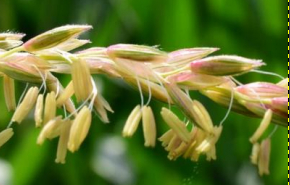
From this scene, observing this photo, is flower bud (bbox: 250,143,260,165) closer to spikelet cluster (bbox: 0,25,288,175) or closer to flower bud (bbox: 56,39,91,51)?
spikelet cluster (bbox: 0,25,288,175)

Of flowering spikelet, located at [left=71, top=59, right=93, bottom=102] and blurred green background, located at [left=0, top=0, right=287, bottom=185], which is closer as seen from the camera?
flowering spikelet, located at [left=71, top=59, right=93, bottom=102]

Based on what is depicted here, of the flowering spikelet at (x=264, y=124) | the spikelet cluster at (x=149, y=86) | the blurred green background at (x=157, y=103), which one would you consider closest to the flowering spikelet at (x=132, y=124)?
the spikelet cluster at (x=149, y=86)

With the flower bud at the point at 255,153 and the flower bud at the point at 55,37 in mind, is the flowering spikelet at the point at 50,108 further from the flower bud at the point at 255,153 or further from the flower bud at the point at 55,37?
the flower bud at the point at 255,153

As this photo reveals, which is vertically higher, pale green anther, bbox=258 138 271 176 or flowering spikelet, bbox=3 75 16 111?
flowering spikelet, bbox=3 75 16 111

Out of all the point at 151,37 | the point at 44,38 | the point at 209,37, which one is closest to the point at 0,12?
the point at 151,37

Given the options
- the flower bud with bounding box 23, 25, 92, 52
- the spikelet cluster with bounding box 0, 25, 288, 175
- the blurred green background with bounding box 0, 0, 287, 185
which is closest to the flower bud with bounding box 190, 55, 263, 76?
the spikelet cluster with bounding box 0, 25, 288, 175

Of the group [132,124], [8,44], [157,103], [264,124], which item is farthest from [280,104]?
[157,103]

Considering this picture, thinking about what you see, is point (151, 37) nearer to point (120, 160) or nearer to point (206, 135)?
point (120, 160)
